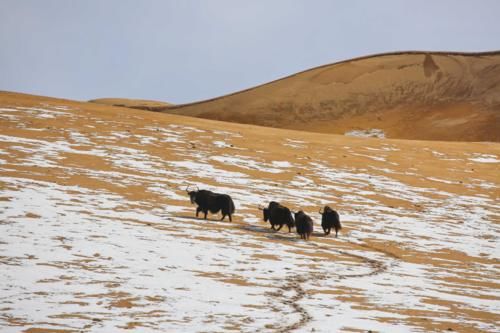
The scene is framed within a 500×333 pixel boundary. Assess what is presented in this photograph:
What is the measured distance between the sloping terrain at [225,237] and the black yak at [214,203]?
41 cm

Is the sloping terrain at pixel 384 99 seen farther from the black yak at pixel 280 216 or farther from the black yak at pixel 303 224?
the black yak at pixel 303 224

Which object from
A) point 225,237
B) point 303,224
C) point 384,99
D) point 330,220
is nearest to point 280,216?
point 303,224

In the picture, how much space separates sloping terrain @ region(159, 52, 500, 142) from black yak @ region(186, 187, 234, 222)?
41.4 m

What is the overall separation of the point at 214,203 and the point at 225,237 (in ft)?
8.89

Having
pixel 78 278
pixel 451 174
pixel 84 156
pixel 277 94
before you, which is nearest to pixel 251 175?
pixel 84 156

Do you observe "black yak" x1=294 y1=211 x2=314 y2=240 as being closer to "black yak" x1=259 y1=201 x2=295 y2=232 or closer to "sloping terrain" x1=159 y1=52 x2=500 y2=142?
"black yak" x1=259 y1=201 x2=295 y2=232

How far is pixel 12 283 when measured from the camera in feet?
36.8

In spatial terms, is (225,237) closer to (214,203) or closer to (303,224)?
(303,224)

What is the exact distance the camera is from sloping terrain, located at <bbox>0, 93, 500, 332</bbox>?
1096 centimetres

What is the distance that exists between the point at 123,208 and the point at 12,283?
858 cm

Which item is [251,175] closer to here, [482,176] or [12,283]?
[482,176]

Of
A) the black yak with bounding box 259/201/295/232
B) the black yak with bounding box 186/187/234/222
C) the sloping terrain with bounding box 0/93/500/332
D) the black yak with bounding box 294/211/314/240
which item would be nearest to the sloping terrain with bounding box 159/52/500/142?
the sloping terrain with bounding box 0/93/500/332

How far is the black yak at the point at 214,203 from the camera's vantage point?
20.1 metres

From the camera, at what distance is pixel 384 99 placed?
68.6 meters
